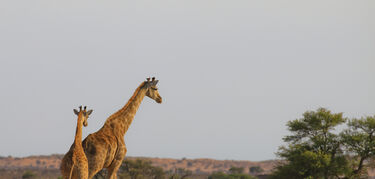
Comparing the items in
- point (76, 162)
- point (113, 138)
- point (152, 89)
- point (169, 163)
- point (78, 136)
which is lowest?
point (76, 162)

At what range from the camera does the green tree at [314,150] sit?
98.3 feet

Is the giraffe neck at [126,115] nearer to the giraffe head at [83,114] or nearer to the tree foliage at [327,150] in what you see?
the giraffe head at [83,114]

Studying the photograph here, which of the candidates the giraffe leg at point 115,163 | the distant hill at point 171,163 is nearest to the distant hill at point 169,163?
the distant hill at point 171,163

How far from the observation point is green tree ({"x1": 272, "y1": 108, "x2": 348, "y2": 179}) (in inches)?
1180

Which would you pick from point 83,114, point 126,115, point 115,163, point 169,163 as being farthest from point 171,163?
point 83,114

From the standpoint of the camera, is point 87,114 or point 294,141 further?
point 294,141

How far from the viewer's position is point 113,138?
51.9ft

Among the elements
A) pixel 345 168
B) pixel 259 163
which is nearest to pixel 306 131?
pixel 345 168

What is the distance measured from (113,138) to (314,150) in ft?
57.8

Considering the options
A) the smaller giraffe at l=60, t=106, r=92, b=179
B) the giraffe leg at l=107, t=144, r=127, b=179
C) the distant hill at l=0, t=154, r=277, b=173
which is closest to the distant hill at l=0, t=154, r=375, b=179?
the distant hill at l=0, t=154, r=277, b=173

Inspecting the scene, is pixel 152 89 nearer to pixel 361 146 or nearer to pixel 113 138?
pixel 113 138

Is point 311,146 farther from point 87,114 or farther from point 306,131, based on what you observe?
point 87,114

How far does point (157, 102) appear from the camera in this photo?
1695 cm

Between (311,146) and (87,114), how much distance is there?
60.5ft
